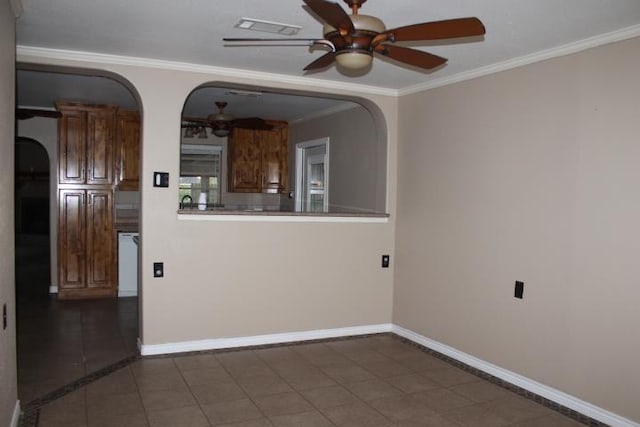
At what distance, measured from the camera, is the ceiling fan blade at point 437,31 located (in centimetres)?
218

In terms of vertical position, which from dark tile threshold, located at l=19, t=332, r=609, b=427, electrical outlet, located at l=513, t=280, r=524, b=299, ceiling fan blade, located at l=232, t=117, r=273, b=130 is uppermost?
ceiling fan blade, located at l=232, t=117, r=273, b=130

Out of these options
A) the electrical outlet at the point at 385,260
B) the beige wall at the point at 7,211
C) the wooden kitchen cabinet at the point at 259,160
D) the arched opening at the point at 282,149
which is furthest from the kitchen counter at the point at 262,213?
the wooden kitchen cabinet at the point at 259,160

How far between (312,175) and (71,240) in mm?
3038

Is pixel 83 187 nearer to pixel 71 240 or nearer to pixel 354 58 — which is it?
pixel 71 240

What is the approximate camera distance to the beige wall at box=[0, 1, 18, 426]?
8.13ft

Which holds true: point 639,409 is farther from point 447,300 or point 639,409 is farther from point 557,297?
point 447,300

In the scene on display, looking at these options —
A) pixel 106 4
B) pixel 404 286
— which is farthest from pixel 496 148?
pixel 106 4

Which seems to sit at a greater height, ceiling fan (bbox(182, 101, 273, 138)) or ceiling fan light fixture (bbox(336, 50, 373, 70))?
ceiling fan (bbox(182, 101, 273, 138))

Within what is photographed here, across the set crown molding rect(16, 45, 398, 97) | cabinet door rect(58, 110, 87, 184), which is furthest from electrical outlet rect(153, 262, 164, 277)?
cabinet door rect(58, 110, 87, 184)

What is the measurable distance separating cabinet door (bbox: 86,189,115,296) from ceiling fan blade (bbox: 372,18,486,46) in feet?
16.2

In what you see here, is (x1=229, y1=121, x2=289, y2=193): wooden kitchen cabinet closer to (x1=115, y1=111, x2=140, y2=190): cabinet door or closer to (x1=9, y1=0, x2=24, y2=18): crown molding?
(x1=115, y1=111, x2=140, y2=190): cabinet door

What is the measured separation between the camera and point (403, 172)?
4.94 m

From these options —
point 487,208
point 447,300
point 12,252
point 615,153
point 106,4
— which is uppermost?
point 106,4

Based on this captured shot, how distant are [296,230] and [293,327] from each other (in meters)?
0.86
